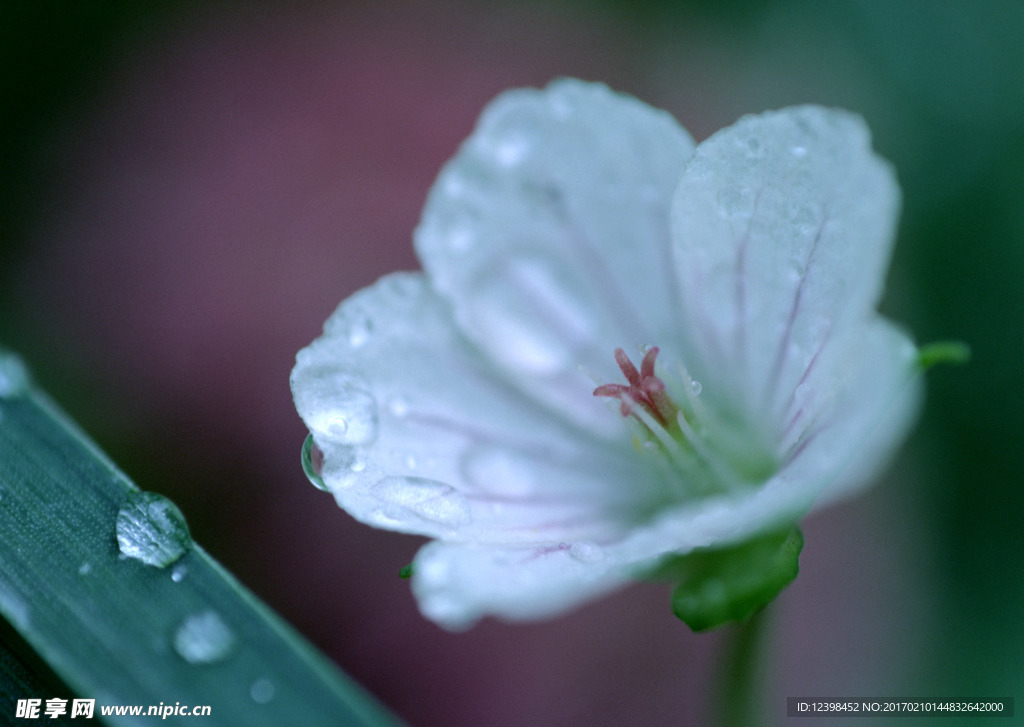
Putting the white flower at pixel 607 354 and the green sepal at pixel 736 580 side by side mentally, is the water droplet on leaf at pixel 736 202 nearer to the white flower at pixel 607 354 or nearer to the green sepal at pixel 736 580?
the white flower at pixel 607 354

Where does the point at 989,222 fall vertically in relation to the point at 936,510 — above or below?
above

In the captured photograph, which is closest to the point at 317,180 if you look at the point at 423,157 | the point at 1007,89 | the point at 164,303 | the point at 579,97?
the point at 423,157

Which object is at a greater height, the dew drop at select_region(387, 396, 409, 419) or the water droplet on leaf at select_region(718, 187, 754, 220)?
the dew drop at select_region(387, 396, 409, 419)

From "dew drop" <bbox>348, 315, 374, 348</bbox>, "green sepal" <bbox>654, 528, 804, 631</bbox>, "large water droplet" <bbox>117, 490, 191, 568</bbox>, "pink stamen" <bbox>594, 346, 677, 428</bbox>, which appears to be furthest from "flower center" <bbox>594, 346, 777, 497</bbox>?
"large water droplet" <bbox>117, 490, 191, 568</bbox>

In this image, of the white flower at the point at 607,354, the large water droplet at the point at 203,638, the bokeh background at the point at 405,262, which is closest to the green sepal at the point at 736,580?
the white flower at the point at 607,354

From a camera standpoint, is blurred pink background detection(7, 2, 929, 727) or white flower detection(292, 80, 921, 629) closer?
white flower detection(292, 80, 921, 629)

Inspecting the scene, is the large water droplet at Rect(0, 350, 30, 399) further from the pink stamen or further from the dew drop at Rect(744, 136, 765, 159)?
the dew drop at Rect(744, 136, 765, 159)

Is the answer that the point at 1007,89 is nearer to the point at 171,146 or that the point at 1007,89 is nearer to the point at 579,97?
the point at 579,97

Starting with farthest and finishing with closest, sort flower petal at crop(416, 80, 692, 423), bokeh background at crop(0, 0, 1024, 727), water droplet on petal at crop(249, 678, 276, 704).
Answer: bokeh background at crop(0, 0, 1024, 727), flower petal at crop(416, 80, 692, 423), water droplet on petal at crop(249, 678, 276, 704)

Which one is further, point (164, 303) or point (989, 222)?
point (164, 303)
